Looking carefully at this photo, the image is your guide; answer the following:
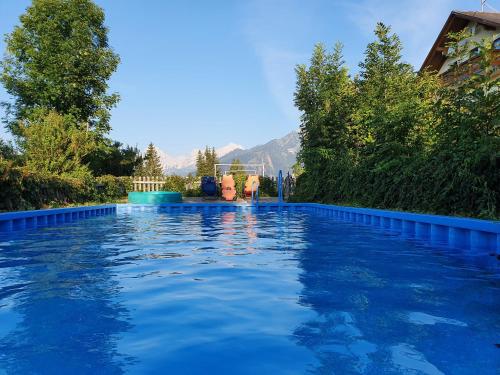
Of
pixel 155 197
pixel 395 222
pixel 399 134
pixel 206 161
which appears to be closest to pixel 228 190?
pixel 155 197

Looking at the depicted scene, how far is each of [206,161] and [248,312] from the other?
85.1 metres

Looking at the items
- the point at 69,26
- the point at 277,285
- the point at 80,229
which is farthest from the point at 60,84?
the point at 277,285

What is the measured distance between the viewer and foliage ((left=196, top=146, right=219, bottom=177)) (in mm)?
84387

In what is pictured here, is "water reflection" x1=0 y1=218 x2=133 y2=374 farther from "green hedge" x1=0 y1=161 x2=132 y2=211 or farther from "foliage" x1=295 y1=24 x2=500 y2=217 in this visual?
"foliage" x1=295 y1=24 x2=500 y2=217

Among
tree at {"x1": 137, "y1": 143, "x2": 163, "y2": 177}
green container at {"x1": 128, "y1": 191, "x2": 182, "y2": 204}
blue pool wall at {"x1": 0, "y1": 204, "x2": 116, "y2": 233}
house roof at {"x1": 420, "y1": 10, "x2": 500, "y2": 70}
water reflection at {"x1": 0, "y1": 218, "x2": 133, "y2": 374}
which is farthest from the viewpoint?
tree at {"x1": 137, "y1": 143, "x2": 163, "y2": 177}

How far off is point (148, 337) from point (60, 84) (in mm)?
24757

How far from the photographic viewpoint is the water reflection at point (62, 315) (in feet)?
8.22

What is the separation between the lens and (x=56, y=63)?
78.7 ft

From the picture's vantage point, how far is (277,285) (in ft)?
14.6

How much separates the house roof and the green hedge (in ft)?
52.1

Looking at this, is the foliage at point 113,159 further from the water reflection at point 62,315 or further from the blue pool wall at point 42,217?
the water reflection at point 62,315

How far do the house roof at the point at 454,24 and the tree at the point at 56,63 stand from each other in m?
19.1

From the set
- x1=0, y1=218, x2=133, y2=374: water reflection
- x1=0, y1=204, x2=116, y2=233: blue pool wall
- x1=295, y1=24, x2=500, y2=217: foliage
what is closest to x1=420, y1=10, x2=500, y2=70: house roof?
x1=295, y1=24, x2=500, y2=217: foliage

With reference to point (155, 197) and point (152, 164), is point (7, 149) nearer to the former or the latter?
point (155, 197)
